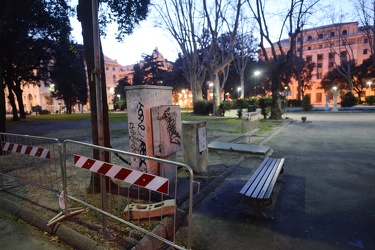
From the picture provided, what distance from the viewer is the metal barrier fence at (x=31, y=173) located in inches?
160

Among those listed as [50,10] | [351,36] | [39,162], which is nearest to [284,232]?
[39,162]

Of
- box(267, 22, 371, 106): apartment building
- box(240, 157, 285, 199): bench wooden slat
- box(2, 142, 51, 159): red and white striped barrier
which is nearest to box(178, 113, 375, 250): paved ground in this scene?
box(240, 157, 285, 199): bench wooden slat

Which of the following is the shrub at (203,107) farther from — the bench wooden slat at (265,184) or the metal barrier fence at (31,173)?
the bench wooden slat at (265,184)

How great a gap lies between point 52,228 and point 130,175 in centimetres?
157

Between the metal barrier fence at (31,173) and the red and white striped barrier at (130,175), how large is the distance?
65cm

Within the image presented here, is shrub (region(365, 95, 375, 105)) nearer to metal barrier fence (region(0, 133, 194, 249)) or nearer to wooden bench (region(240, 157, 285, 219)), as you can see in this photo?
wooden bench (region(240, 157, 285, 219))

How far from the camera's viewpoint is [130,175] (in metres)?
2.83

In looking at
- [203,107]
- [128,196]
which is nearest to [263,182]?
[128,196]

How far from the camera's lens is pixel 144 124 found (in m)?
4.08

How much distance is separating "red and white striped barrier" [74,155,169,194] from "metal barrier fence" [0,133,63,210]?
648 mm

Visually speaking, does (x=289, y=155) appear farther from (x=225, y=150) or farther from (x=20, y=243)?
(x=20, y=243)

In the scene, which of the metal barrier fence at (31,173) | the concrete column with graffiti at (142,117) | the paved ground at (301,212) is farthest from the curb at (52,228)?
the concrete column with graffiti at (142,117)

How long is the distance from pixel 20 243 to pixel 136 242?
5.32 feet

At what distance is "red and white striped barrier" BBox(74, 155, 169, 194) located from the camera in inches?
101
